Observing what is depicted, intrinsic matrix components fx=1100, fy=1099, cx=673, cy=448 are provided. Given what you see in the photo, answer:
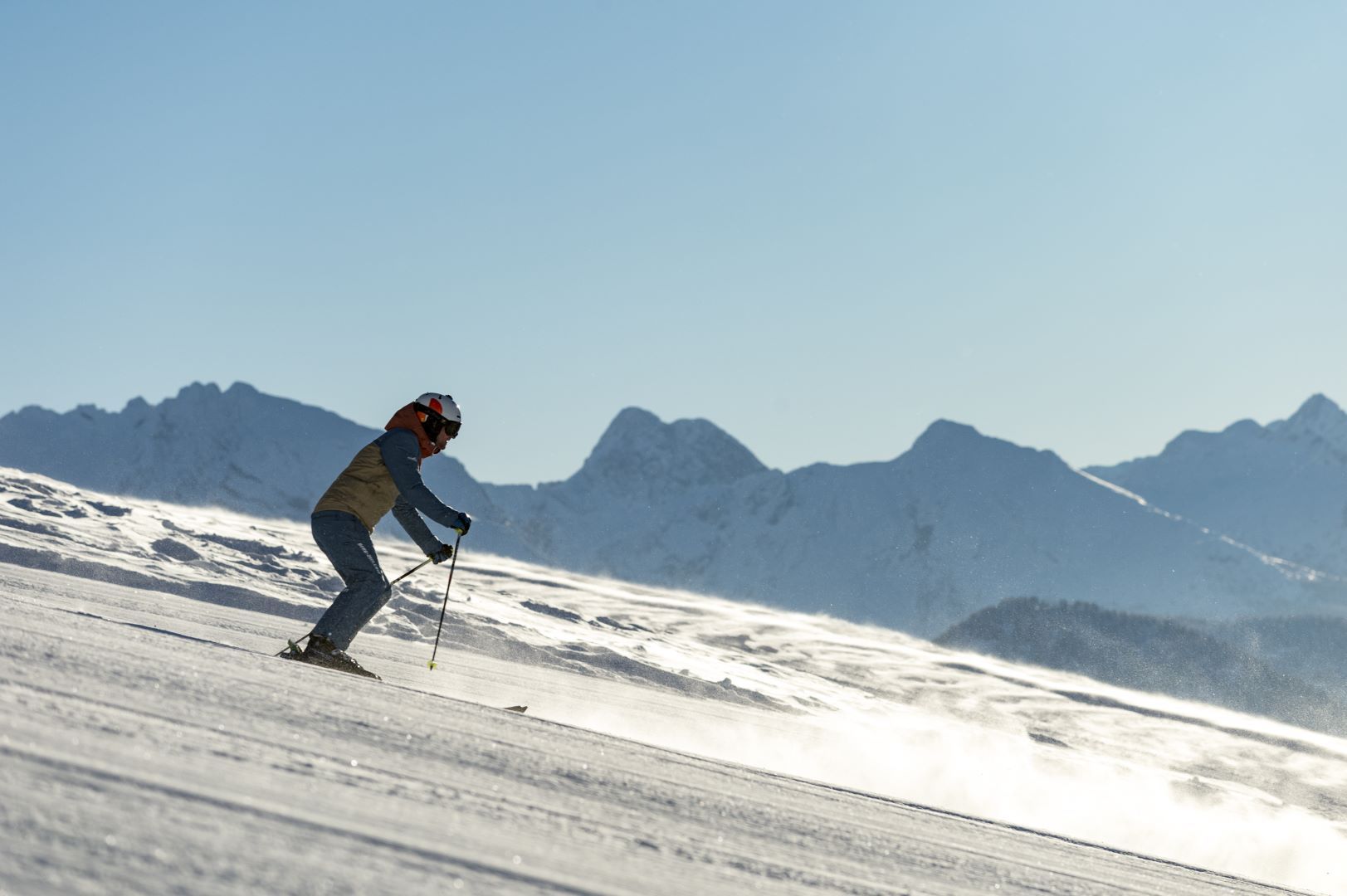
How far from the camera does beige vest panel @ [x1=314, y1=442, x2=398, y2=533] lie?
6992 millimetres

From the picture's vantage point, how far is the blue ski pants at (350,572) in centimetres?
684

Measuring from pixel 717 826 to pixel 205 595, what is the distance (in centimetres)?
1249

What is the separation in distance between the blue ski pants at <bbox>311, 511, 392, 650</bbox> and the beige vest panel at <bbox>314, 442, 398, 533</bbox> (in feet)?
0.23

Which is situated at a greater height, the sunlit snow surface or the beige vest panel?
the beige vest panel

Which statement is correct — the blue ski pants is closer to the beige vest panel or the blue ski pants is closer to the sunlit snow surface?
the beige vest panel

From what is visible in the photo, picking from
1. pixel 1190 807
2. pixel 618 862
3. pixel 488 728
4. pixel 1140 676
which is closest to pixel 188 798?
pixel 618 862

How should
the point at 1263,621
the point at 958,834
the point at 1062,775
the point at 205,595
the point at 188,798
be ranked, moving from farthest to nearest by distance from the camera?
the point at 1263,621 < the point at 205,595 < the point at 1062,775 < the point at 958,834 < the point at 188,798

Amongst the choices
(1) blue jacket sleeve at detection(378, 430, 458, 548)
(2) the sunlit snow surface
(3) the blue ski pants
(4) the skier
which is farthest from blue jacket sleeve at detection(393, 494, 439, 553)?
(2) the sunlit snow surface

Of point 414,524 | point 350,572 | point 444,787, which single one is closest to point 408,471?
point 350,572

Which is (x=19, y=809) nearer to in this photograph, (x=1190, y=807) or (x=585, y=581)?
(x=1190, y=807)

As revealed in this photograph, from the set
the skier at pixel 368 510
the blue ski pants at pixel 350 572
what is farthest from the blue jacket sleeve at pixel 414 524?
the blue ski pants at pixel 350 572

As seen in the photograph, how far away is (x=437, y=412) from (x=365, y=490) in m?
0.68

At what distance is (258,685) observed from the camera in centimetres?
364

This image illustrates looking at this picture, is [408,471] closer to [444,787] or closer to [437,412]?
[437,412]
